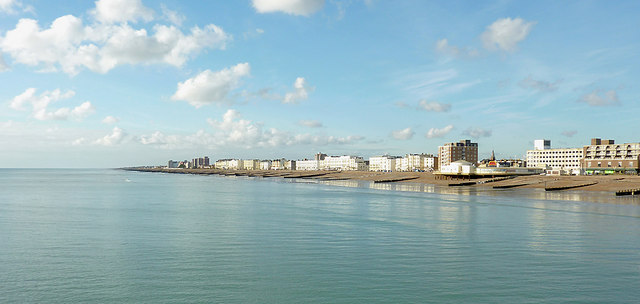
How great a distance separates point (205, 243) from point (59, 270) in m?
8.84

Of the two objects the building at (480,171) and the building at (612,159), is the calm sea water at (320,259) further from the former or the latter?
the building at (612,159)

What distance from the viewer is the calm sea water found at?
17.7 meters

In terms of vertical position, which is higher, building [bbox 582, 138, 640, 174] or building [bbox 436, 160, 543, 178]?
building [bbox 582, 138, 640, 174]

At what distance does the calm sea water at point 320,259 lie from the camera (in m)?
17.7

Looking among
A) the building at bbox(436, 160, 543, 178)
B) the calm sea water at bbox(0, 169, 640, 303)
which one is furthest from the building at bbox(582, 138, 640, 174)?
the calm sea water at bbox(0, 169, 640, 303)

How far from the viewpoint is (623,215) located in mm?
43000

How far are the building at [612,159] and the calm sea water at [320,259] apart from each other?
15135cm

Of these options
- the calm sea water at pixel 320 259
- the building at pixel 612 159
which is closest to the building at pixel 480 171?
the building at pixel 612 159

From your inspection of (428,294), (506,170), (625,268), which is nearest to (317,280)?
(428,294)

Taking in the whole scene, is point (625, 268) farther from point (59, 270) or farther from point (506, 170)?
point (506, 170)

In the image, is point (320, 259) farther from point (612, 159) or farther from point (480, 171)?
point (612, 159)

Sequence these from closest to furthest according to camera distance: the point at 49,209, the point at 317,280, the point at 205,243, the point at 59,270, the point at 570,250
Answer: the point at 317,280
the point at 59,270
the point at 570,250
the point at 205,243
the point at 49,209

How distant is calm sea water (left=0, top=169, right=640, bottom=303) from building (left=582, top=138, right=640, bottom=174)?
151 metres

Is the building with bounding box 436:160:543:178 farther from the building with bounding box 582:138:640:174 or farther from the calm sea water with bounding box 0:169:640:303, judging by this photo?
the calm sea water with bounding box 0:169:640:303
